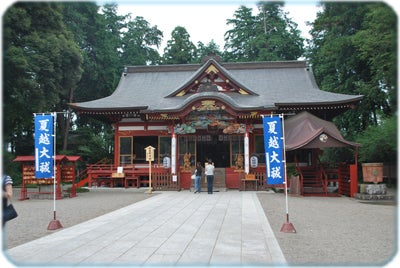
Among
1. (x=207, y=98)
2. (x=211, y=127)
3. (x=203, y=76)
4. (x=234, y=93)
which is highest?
(x=203, y=76)

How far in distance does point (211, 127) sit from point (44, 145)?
34.3 feet

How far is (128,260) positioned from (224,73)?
Result: 592 inches

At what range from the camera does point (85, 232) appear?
684 centimetres

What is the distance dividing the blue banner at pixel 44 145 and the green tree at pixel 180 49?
96.1 ft

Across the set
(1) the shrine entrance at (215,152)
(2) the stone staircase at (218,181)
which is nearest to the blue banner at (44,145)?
(2) the stone staircase at (218,181)

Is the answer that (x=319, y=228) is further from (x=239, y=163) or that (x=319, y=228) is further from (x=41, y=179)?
(x=41, y=179)

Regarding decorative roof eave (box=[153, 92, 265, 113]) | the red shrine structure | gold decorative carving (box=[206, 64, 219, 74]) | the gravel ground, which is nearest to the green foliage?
the red shrine structure

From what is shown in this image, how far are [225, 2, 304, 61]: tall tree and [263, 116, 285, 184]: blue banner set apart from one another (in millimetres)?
26849

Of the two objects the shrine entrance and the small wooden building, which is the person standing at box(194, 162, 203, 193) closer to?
the shrine entrance

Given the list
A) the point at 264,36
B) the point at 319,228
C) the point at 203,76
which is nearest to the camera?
the point at 319,228

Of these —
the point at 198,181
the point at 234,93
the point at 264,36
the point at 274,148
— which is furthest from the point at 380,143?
Answer: the point at 264,36

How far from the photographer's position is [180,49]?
123 ft

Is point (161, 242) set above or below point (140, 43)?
below

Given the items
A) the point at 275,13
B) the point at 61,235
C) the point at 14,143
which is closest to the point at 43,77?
the point at 14,143
